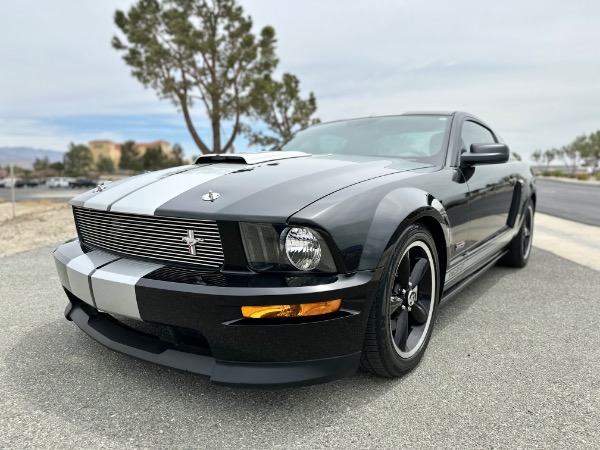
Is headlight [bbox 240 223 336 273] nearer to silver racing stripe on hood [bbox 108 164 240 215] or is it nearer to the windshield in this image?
silver racing stripe on hood [bbox 108 164 240 215]

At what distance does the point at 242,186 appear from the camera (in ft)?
6.21

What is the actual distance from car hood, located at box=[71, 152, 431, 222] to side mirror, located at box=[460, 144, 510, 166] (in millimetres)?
326

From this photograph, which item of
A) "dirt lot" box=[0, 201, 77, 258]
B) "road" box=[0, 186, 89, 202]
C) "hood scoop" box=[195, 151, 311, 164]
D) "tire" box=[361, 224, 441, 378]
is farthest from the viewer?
"road" box=[0, 186, 89, 202]

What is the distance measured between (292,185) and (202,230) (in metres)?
0.42

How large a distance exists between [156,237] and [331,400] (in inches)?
39.7

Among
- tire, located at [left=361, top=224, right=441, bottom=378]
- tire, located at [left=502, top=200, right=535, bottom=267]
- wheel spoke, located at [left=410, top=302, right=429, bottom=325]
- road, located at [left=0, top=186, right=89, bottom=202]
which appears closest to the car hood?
tire, located at [left=361, top=224, right=441, bottom=378]

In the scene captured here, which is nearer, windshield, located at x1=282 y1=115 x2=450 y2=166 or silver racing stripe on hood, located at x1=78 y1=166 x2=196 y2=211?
silver racing stripe on hood, located at x1=78 y1=166 x2=196 y2=211

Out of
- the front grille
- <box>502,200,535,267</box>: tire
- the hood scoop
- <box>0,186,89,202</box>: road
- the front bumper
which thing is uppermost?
the hood scoop

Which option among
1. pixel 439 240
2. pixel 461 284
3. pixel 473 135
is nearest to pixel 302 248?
pixel 439 240

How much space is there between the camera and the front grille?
68.2 inches

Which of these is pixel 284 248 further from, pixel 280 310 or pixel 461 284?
pixel 461 284

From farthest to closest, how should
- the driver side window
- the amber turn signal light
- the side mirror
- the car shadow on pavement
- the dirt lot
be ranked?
the dirt lot
the driver side window
the side mirror
the car shadow on pavement
the amber turn signal light

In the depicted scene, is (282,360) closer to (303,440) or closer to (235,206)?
(303,440)

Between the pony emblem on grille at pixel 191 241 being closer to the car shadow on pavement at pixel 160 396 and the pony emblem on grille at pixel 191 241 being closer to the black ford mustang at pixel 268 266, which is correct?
the black ford mustang at pixel 268 266
